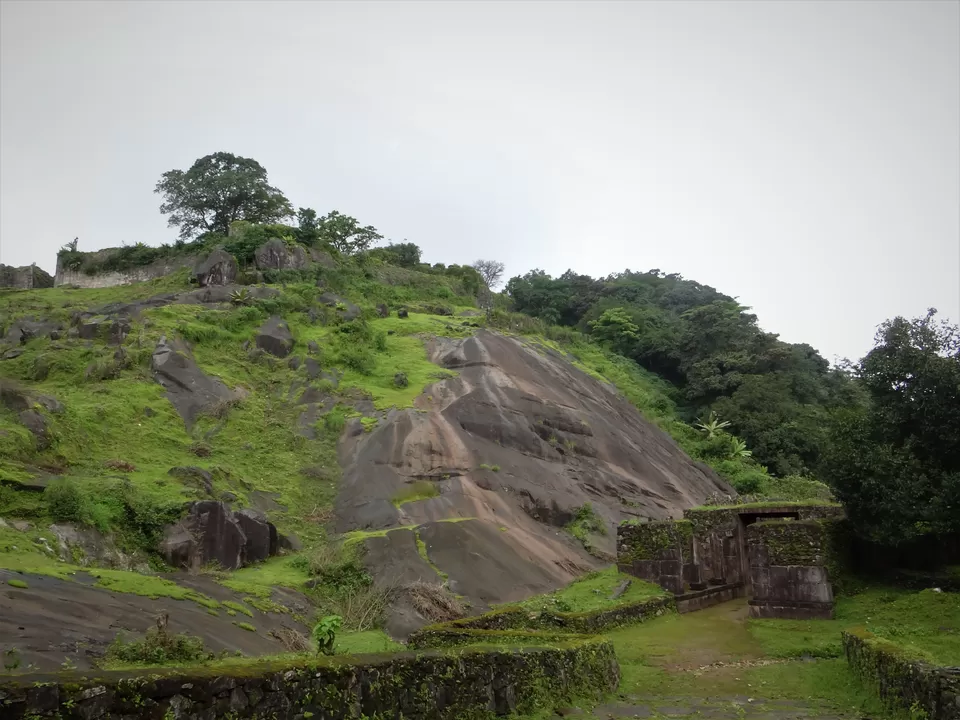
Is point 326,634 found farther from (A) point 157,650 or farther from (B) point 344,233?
(B) point 344,233

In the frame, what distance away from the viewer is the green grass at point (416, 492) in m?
23.6

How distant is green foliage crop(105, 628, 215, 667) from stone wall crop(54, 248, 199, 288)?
126 ft

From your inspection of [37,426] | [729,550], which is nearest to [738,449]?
[729,550]

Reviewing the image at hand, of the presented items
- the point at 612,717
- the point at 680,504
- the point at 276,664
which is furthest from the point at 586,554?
the point at 276,664

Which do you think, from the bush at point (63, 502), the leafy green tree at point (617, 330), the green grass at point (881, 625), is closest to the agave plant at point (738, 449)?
the leafy green tree at point (617, 330)

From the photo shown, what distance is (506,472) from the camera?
26734 millimetres

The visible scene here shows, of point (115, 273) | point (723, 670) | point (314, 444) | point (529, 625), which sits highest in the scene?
point (115, 273)

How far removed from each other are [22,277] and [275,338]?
24.0 m

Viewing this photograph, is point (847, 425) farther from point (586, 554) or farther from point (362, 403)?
point (362, 403)

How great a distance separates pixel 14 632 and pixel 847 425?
61.2 feet

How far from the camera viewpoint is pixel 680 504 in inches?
1204

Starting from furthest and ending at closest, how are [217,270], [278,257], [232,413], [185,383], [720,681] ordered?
[278,257], [217,270], [185,383], [232,413], [720,681]

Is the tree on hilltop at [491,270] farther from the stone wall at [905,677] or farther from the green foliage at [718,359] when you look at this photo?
the stone wall at [905,677]

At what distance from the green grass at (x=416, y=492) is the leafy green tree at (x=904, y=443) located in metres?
12.0
